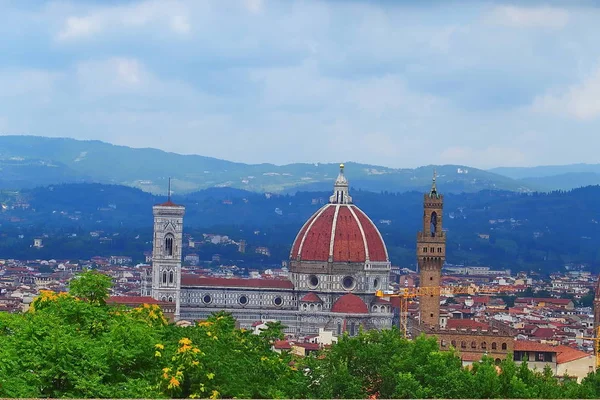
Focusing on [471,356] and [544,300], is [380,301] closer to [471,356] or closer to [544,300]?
[471,356]

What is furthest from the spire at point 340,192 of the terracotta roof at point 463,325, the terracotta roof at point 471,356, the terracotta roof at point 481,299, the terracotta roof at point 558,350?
the terracotta roof at point 471,356

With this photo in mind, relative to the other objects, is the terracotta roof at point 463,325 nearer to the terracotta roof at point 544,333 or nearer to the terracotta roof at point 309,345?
the terracotta roof at point 309,345

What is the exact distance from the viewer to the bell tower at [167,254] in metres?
107

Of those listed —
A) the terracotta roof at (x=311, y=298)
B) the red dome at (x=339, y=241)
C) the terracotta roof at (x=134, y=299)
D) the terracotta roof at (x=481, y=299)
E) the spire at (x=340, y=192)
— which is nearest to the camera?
the terracotta roof at (x=134, y=299)

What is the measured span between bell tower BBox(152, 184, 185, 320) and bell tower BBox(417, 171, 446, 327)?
19813 mm

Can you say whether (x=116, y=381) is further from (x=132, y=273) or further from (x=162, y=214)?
(x=132, y=273)

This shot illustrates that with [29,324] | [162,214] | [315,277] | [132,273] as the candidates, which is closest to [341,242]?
[315,277]

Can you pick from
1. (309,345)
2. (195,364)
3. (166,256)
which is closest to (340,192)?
(166,256)

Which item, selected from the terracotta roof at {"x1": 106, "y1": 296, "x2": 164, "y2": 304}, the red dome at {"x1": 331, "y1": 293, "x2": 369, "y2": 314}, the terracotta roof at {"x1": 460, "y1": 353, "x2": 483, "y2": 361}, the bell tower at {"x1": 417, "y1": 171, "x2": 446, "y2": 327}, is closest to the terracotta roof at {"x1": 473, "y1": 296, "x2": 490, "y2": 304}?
the red dome at {"x1": 331, "y1": 293, "x2": 369, "y2": 314}

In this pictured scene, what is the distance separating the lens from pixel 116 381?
105 feet

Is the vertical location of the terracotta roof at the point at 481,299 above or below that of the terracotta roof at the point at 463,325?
below

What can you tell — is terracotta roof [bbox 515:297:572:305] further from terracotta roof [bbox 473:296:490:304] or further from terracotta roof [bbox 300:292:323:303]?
terracotta roof [bbox 300:292:323:303]

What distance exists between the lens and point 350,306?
4193 inches

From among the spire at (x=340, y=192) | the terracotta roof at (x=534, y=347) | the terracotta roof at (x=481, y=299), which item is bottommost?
the terracotta roof at (x=481, y=299)
